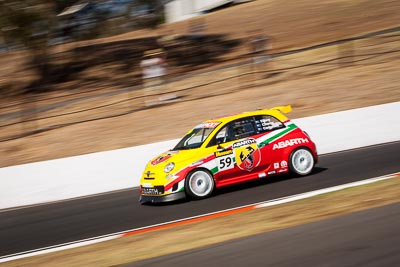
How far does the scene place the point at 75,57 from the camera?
115ft

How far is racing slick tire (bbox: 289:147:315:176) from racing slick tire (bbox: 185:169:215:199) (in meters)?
1.82

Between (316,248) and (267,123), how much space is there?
608 cm

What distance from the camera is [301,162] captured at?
12555 millimetres

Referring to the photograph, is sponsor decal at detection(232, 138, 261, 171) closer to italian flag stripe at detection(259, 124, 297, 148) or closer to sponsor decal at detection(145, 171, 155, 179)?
italian flag stripe at detection(259, 124, 297, 148)

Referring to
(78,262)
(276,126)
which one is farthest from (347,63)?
(78,262)

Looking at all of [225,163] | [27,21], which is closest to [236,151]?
[225,163]

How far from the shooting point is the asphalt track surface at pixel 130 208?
33.1ft

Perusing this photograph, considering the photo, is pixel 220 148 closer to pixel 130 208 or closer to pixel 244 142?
pixel 244 142

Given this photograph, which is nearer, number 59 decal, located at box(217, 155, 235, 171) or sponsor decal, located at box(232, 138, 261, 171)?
number 59 decal, located at box(217, 155, 235, 171)

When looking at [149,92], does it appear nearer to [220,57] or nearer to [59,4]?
[59,4]

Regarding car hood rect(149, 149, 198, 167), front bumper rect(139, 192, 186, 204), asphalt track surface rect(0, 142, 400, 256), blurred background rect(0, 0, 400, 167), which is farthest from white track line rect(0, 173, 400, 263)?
blurred background rect(0, 0, 400, 167)

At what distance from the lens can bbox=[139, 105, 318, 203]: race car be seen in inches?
453

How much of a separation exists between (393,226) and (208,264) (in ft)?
7.49

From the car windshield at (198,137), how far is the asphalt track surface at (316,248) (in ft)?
15.2
